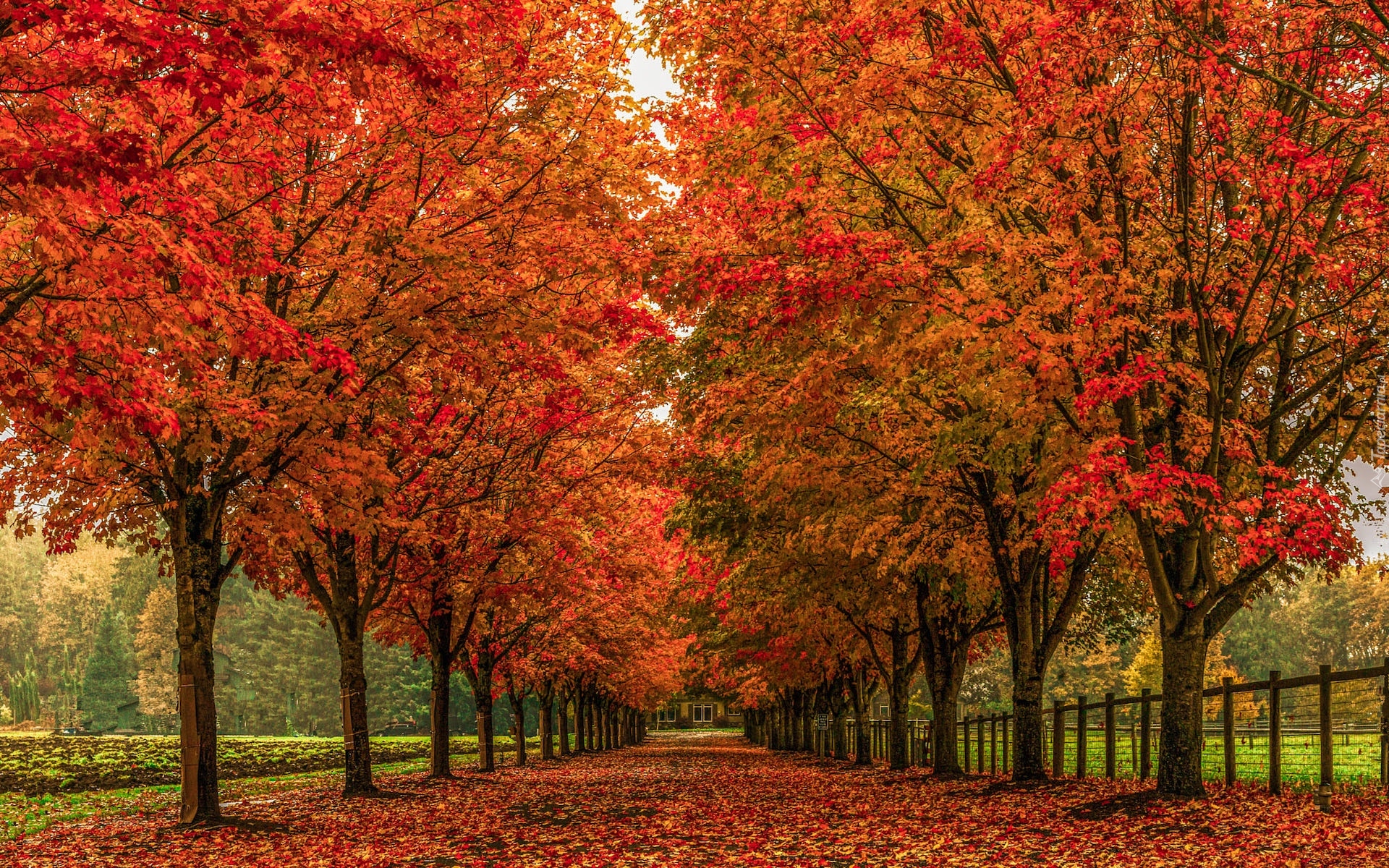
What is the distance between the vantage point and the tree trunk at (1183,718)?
12.3 m

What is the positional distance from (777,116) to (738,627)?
23500 mm

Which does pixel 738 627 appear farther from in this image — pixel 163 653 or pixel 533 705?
pixel 533 705

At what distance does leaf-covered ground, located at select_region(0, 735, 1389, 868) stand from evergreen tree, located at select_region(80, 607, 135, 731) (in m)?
89.4

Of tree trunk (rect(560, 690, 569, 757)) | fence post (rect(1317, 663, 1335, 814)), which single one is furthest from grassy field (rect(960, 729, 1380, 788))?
tree trunk (rect(560, 690, 569, 757))

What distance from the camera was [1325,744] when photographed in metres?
11.6

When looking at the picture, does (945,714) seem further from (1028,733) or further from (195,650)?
(195,650)

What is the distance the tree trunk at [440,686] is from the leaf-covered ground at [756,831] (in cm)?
425

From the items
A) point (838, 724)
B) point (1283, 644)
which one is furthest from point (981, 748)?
point (1283, 644)

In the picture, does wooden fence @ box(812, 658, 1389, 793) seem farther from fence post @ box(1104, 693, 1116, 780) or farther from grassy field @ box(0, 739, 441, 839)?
grassy field @ box(0, 739, 441, 839)

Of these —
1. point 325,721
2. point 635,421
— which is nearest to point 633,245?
point 635,421

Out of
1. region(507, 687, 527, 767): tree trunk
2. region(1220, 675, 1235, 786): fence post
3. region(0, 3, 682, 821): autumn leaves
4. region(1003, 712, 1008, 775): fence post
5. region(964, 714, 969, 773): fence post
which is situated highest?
region(0, 3, 682, 821): autumn leaves

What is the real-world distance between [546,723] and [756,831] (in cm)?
2913

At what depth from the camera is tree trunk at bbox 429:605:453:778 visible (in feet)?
80.4

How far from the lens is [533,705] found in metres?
116
